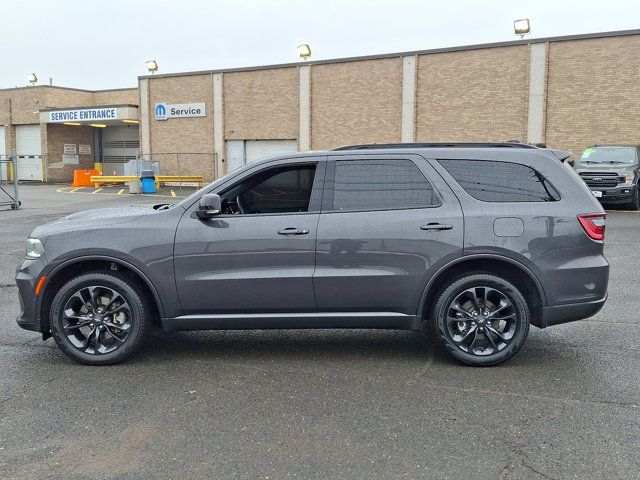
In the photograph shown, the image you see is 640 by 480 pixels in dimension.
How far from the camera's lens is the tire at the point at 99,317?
515 centimetres

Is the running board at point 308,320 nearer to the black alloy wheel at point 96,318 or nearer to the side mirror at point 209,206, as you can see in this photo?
the black alloy wheel at point 96,318

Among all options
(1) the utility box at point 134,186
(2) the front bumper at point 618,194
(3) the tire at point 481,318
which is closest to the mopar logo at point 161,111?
(1) the utility box at point 134,186

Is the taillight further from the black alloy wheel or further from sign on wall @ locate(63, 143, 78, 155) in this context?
sign on wall @ locate(63, 143, 78, 155)

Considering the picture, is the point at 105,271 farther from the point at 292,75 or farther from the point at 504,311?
the point at 292,75

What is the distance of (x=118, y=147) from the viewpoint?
40875 mm

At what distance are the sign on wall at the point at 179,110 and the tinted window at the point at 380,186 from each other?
28060 millimetres

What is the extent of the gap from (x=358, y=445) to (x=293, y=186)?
2.40 meters

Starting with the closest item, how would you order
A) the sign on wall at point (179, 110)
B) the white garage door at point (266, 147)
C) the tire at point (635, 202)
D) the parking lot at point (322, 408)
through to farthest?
the parking lot at point (322, 408)
the tire at point (635, 202)
the white garage door at point (266, 147)
the sign on wall at point (179, 110)

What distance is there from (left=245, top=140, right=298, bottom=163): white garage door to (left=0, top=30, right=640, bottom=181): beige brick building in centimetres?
5

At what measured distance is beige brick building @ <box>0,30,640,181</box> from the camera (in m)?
23.4

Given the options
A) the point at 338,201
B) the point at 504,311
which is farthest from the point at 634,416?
the point at 338,201

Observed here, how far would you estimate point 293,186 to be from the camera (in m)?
5.39

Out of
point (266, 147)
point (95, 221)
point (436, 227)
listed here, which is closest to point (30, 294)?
point (95, 221)

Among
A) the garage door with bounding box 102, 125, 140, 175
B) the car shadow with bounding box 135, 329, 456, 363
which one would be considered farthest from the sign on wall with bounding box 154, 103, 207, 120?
the car shadow with bounding box 135, 329, 456, 363
